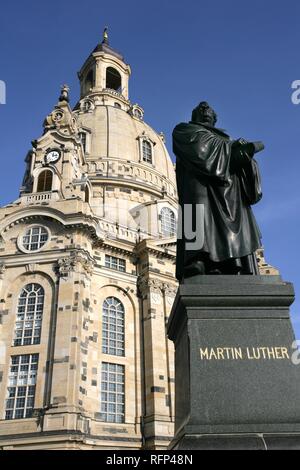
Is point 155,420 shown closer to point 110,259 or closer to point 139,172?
point 110,259

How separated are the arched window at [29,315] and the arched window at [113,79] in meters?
39.5

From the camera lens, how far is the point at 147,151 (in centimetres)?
4784

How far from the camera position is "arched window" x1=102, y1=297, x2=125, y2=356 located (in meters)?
29.1

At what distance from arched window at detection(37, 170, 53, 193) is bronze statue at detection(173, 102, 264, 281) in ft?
86.4

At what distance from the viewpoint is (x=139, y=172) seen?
44750 mm

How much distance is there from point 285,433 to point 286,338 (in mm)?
1211

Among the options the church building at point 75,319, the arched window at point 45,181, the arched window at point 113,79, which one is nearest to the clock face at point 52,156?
the church building at point 75,319

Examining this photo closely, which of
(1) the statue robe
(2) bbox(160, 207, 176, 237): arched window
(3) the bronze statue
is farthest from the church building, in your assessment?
(1) the statue robe

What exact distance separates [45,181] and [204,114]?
86.6 ft

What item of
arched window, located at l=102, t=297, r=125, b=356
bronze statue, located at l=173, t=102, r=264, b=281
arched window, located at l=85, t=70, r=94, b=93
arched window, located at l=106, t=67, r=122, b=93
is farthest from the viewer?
arched window, located at l=106, t=67, r=122, b=93

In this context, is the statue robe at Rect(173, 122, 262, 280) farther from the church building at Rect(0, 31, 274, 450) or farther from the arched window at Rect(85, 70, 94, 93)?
the arched window at Rect(85, 70, 94, 93)

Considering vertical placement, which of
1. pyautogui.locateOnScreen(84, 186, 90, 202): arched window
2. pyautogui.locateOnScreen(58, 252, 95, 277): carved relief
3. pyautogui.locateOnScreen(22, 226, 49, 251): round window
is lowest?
pyautogui.locateOnScreen(58, 252, 95, 277): carved relief

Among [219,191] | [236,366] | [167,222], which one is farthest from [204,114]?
[167,222]

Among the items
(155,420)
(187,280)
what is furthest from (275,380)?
(155,420)
